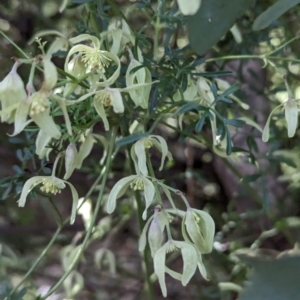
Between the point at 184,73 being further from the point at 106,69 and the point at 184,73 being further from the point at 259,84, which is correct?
the point at 259,84

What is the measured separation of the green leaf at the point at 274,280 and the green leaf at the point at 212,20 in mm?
169

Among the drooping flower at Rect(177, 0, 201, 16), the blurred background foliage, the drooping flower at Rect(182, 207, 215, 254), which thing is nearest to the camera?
the drooping flower at Rect(177, 0, 201, 16)

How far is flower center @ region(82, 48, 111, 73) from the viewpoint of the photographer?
1.25 feet

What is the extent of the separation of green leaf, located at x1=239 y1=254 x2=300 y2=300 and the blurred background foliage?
0.27m

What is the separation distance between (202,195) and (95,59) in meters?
0.57

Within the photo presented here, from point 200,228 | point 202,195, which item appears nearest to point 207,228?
point 200,228

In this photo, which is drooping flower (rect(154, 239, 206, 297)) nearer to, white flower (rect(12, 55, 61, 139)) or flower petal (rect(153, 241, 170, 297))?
flower petal (rect(153, 241, 170, 297))

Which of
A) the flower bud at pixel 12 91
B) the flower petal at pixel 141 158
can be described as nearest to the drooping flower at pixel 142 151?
the flower petal at pixel 141 158

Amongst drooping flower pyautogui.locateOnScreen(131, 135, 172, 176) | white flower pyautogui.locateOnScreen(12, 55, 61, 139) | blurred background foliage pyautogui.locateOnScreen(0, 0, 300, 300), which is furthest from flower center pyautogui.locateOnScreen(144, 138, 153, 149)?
blurred background foliage pyautogui.locateOnScreen(0, 0, 300, 300)

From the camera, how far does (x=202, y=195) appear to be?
0.91 meters

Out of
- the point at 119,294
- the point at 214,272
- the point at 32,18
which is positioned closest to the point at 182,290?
the point at 119,294

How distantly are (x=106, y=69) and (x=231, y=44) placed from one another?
309 millimetres

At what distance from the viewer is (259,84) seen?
2.64 feet

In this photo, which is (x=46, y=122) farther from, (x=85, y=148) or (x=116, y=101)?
(x=85, y=148)
